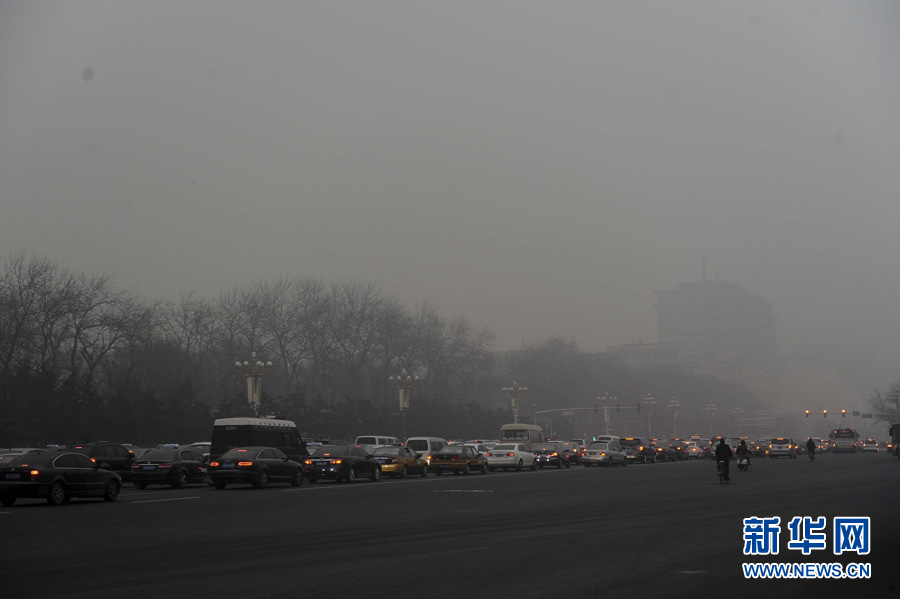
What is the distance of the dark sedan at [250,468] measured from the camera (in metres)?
32.5

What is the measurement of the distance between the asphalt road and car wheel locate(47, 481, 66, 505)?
411 mm

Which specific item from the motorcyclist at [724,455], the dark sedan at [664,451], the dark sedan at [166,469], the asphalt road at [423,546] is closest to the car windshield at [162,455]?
the dark sedan at [166,469]

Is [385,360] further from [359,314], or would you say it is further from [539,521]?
[539,521]

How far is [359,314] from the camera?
9756 centimetres

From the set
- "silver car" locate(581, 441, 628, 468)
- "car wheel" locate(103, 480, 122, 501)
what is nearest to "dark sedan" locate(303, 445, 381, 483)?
"car wheel" locate(103, 480, 122, 501)

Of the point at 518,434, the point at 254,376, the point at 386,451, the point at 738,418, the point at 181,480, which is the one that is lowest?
the point at 738,418

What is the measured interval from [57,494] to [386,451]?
63.0 ft

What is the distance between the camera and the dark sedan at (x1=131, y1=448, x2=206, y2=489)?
3391 cm

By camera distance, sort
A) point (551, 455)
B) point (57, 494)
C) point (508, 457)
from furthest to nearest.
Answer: point (551, 455) < point (508, 457) < point (57, 494)

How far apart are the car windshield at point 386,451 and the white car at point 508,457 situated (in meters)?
8.96

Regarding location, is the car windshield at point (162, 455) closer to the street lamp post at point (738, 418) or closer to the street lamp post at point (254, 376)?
A: the street lamp post at point (254, 376)

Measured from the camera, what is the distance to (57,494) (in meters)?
25.6

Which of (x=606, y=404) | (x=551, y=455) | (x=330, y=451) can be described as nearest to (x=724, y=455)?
(x=330, y=451)

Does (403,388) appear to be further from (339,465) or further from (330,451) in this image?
(339,465)
